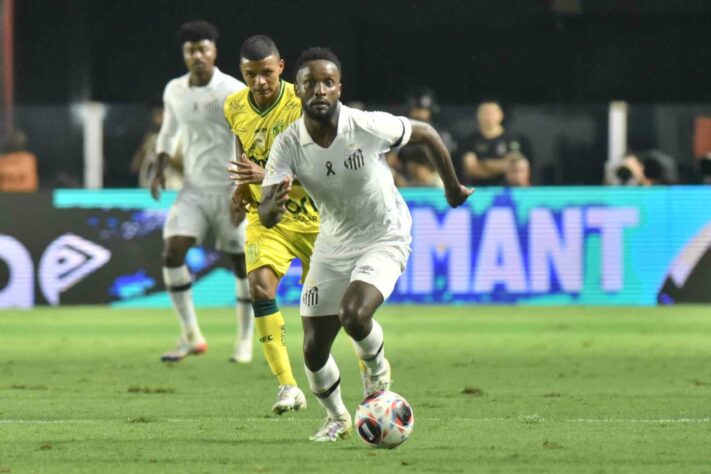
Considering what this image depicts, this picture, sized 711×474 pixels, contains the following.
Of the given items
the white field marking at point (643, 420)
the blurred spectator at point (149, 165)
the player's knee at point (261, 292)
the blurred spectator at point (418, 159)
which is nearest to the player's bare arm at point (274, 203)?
the player's knee at point (261, 292)

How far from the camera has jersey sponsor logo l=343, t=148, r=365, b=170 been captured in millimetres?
8297

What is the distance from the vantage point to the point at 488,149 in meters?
18.2

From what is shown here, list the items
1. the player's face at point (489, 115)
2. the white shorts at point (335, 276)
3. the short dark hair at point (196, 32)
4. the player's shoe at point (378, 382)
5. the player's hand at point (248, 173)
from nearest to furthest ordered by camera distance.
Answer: the white shorts at point (335, 276) → the player's shoe at point (378, 382) → the player's hand at point (248, 173) → the short dark hair at point (196, 32) → the player's face at point (489, 115)

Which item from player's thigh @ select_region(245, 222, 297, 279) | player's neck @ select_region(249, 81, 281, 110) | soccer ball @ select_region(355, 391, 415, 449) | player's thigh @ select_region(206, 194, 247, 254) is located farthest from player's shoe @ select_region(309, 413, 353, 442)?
player's thigh @ select_region(206, 194, 247, 254)

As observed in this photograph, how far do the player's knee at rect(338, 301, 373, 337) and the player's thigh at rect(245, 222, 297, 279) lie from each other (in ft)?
6.70

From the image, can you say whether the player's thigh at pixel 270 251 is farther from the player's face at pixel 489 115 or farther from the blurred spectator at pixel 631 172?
the blurred spectator at pixel 631 172

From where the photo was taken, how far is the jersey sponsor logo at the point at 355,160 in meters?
8.30

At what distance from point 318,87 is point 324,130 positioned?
0.78 feet

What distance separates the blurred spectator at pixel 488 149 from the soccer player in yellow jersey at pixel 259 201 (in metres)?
8.03

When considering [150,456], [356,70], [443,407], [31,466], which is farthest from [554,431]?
[356,70]

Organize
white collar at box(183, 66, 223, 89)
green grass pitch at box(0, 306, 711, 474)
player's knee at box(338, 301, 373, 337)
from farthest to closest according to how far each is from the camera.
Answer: white collar at box(183, 66, 223, 89) < player's knee at box(338, 301, 373, 337) < green grass pitch at box(0, 306, 711, 474)

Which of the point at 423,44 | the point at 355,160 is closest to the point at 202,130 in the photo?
the point at 355,160

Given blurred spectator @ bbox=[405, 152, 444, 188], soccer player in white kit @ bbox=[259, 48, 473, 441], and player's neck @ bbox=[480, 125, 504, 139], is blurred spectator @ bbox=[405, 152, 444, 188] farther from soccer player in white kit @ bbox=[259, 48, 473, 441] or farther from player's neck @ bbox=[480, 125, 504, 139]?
soccer player in white kit @ bbox=[259, 48, 473, 441]

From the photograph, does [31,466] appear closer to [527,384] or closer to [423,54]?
[527,384]
